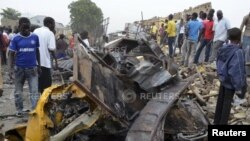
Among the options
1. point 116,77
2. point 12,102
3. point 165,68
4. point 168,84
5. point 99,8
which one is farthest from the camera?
point 99,8

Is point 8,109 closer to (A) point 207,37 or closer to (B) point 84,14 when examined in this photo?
(A) point 207,37

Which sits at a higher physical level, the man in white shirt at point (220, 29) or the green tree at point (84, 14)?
the green tree at point (84, 14)

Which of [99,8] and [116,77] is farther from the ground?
[99,8]

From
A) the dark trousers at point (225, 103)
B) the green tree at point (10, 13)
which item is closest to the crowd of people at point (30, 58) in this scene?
the dark trousers at point (225, 103)

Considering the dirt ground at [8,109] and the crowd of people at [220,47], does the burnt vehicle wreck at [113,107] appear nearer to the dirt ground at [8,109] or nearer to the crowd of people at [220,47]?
the crowd of people at [220,47]

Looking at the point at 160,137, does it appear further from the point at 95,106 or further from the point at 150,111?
the point at 95,106

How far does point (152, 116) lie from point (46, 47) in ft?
11.5

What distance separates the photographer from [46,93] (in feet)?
16.2

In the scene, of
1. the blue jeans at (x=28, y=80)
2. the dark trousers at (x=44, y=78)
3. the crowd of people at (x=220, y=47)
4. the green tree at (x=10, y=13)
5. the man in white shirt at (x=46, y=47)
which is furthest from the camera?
the green tree at (x=10, y=13)

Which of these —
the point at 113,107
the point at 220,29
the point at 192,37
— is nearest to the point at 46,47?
the point at 113,107

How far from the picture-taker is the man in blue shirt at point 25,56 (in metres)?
7.05

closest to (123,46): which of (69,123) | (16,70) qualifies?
(16,70)

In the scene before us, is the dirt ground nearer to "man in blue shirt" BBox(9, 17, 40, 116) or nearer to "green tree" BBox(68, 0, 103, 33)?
"man in blue shirt" BBox(9, 17, 40, 116)

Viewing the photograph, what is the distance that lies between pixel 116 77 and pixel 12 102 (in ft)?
15.9
